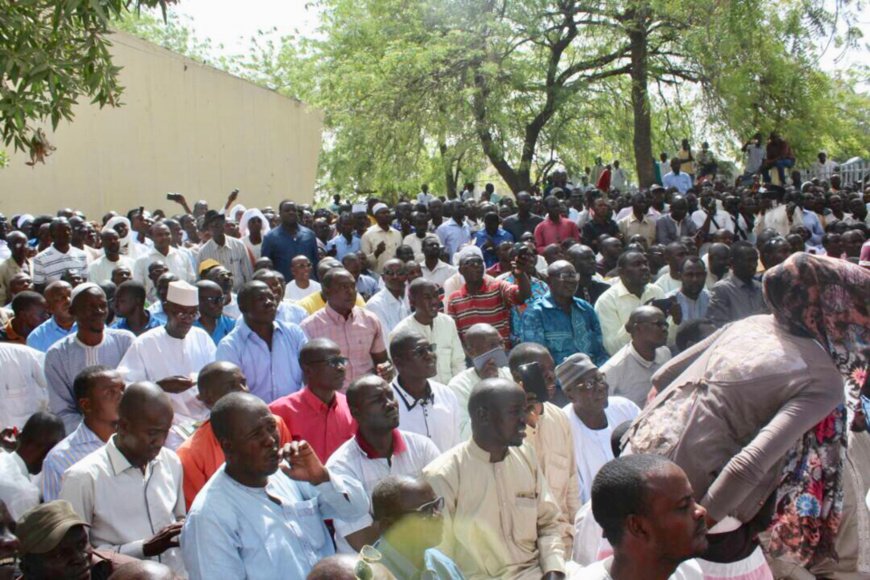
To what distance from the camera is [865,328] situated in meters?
3.34

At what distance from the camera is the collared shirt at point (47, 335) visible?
6.66m

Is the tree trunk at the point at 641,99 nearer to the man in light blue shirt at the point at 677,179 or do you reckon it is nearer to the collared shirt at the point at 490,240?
the man in light blue shirt at the point at 677,179

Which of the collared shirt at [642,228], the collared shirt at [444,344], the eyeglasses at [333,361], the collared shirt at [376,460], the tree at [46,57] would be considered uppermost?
the tree at [46,57]

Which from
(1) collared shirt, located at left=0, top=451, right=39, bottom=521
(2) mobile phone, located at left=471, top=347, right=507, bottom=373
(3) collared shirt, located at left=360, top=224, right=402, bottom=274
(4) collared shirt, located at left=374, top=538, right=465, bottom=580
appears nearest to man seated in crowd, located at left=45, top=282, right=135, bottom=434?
(1) collared shirt, located at left=0, top=451, right=39, bottom=521

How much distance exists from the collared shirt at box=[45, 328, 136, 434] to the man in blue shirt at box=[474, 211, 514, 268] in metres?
5.55

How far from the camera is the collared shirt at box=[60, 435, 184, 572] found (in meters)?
3.96

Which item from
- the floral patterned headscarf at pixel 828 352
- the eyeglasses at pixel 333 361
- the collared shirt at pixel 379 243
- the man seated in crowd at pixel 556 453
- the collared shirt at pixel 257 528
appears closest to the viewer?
the floral patterned headscarf at pixel 828 352

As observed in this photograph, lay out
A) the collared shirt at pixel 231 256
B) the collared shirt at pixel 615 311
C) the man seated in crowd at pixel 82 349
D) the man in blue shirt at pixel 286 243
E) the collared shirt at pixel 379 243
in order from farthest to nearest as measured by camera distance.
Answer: the collared shirt at pixel 379 243, the man in blue shirt at pixel 286 243, the collared shirt at pixel 231 256, the collared shirt at pixel 615 311, the man seated in crowd at pixel 82 349

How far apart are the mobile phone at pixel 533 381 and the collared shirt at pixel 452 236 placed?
7482 mm

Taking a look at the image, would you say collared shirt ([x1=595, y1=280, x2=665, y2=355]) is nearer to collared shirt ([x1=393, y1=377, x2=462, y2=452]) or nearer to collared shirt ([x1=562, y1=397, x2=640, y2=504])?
collared shirt ([x1=562, y1=397, x2=640, y2=504])

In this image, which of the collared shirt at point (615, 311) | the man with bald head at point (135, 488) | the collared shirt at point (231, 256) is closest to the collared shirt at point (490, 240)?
the collared shirt at point (231, 256)

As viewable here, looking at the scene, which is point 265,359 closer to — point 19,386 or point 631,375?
point 19,386

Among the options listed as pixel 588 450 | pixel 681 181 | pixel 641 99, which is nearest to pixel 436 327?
pixel 588 450

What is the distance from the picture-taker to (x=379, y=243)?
11.8 m
